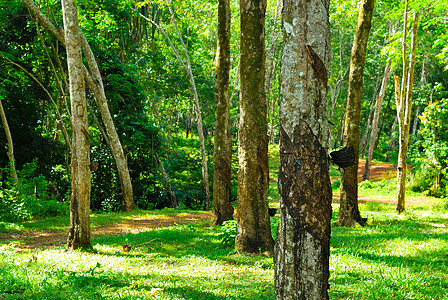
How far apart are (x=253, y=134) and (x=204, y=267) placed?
253cm

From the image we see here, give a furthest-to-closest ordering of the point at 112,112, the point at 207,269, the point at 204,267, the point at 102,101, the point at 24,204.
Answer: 1. the point at 112,112
2. the point at 102,101
3. the point at 24,204
4. the point at 204,267
5. the point at 207,269

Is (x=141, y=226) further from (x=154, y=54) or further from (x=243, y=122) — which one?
(x=154, y=54)

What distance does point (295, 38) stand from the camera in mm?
3164

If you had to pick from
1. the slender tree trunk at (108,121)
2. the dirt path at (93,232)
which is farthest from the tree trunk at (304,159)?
the slender tree trunk at (108,121)

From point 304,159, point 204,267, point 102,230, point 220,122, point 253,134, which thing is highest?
point 220,122

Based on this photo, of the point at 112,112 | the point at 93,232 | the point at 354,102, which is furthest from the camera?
the point at 112,112

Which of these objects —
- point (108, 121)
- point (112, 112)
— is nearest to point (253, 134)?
point (108, 121)

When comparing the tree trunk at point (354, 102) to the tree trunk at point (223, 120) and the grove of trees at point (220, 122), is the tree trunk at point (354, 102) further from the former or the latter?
the tree trunk at point (223, 120)

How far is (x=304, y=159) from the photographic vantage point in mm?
3082

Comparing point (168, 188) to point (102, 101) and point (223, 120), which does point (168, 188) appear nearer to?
point (102, 101)

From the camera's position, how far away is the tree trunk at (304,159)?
3053 millimetres

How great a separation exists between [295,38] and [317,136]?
2.83ft

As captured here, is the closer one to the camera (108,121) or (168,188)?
(108,121)

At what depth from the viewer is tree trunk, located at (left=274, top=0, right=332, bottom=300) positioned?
3053 mm
